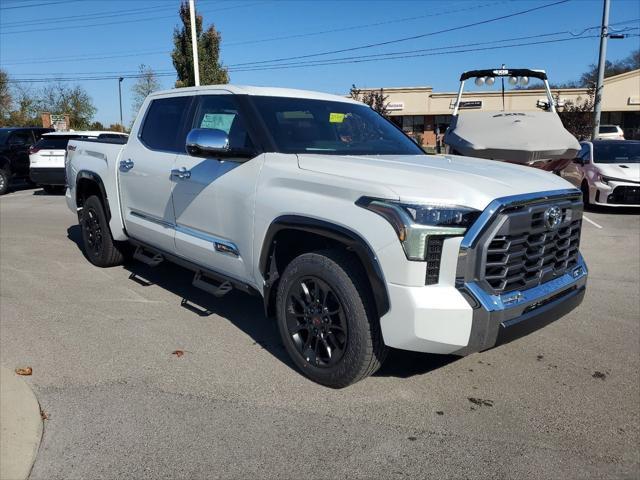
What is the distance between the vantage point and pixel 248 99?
13.8 feet

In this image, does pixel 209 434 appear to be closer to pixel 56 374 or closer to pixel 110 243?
Result: pixel 56 374

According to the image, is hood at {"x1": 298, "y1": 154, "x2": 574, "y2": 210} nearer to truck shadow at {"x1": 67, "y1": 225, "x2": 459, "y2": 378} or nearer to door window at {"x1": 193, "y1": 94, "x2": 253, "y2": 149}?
door window at {"x1": 193, "y1": 94, "x2": 253, "y2": 149}

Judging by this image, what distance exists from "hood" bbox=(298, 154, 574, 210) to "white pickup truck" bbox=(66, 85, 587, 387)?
0.01 m

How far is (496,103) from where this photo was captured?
48812 millimetres

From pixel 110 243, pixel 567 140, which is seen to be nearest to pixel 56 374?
pixel 110 243

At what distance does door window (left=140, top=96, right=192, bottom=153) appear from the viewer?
4.89 m

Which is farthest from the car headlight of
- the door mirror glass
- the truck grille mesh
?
the door mirror glass

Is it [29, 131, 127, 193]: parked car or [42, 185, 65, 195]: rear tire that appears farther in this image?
[42, 185, 65, 195]: rear tire

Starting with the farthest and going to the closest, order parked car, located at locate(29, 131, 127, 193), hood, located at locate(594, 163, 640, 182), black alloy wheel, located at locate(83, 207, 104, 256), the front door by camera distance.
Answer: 1. parked car, located at locate(29, 131, 127, 193)
2. hood, located at locate(594, 163, 640, 182)
3. black alloy wheel, located at locate(83, 207, 104, 256)
4. the front door

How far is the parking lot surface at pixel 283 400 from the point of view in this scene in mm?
2844

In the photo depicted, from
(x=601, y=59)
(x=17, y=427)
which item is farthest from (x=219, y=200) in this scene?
(x=601, y=59)

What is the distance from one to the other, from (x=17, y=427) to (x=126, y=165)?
9.80ft

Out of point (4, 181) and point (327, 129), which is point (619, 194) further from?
point (4, 181)

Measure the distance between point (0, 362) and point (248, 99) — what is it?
2670 millimetres
